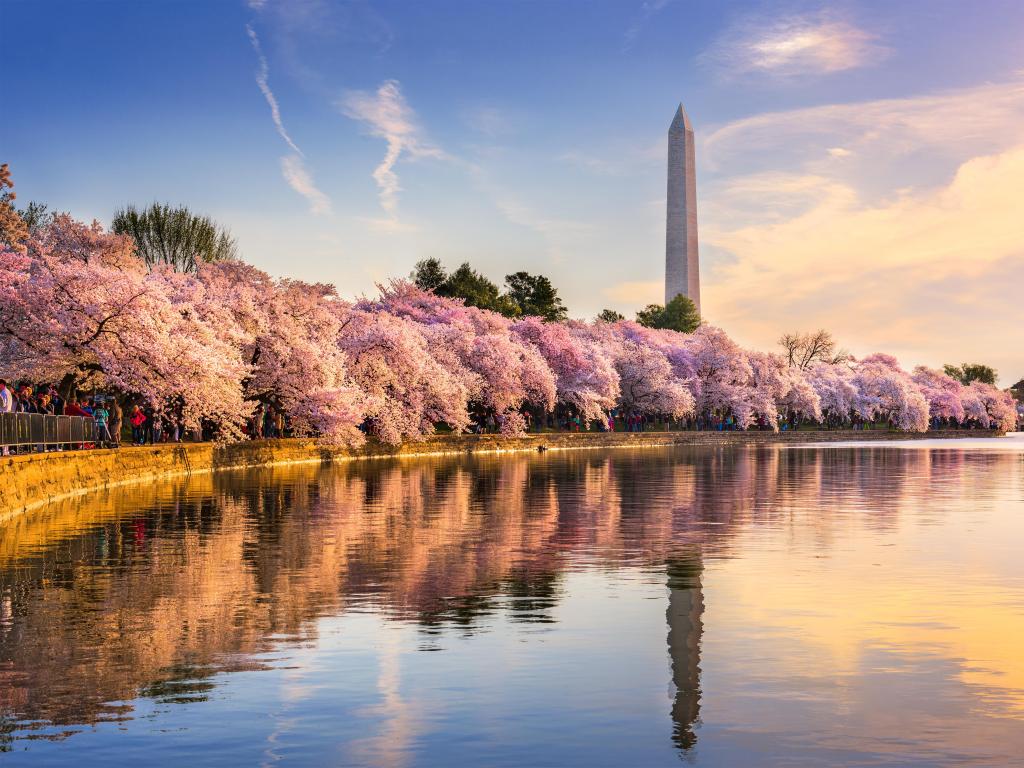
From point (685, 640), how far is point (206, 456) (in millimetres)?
40117

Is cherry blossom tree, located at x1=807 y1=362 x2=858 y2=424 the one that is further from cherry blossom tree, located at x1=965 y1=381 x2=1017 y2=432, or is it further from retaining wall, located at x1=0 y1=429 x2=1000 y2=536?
cherry blossom tree, located at x1=965 y1=381 x2=1017 y2=432

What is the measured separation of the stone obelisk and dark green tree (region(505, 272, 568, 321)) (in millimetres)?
14063

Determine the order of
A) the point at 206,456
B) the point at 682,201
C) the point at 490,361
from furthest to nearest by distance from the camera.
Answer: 1. the point at 682,201
2. the point at 490,361
3. the point at 206,456

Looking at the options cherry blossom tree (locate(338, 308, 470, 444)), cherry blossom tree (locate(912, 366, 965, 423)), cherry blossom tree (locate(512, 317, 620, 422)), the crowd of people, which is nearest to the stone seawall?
cherry blossom tree (locate(338, 308, 470, 444))

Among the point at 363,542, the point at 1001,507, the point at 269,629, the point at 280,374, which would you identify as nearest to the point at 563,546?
the point at 363,542

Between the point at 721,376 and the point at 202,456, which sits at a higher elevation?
the point at 721,376

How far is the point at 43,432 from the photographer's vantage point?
112 ft

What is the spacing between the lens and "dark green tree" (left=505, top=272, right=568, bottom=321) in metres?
145

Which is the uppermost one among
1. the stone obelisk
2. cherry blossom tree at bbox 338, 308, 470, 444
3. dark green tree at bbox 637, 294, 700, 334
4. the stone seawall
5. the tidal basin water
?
the stone obelisk

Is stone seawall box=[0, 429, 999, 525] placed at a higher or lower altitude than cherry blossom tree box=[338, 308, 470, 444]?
lower

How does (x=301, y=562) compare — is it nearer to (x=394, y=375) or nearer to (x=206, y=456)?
(x=206, y=456)

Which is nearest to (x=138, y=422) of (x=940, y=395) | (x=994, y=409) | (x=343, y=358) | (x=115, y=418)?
(x=115, y=418)

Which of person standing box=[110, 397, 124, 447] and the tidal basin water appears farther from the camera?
person standing box=[110, 397, 124, 447]

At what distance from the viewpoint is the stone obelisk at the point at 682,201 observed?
5330 inches
